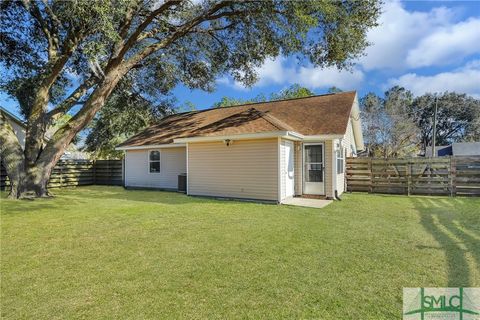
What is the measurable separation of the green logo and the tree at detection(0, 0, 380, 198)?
28.8 feet

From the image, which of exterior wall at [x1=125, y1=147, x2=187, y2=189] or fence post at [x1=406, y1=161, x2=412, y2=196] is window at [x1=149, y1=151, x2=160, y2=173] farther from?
fence post at [x1=406, y1=161, x2=412, y2=196]

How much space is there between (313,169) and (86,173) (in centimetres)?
1398

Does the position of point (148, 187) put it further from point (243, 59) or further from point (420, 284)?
point (420, 284)

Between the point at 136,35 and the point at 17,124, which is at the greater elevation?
the point at 136,35

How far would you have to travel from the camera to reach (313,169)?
11211mm

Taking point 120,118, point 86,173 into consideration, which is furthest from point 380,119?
point 86,173

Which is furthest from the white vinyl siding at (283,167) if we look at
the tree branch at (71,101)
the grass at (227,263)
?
the tree branch at (71,101)

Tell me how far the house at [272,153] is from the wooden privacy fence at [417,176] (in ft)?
2.70

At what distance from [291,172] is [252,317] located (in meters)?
8.45

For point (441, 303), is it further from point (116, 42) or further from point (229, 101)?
point (229, 101)

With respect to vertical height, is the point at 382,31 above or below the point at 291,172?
above

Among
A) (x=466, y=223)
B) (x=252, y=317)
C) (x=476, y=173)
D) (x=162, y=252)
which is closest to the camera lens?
(x=252, y=317)

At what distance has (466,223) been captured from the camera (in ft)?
21.3

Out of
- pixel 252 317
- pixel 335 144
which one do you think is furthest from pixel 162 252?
pixel 335 144
